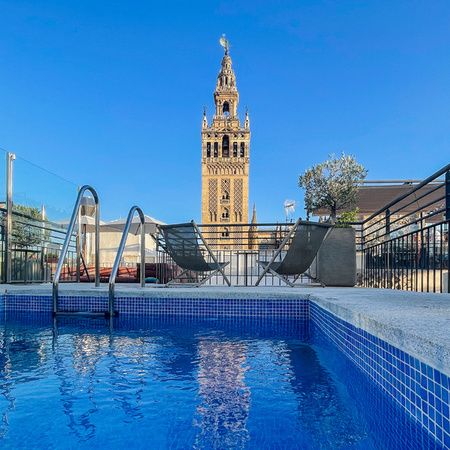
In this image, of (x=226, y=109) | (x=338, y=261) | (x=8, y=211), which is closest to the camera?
(x=338, y=261)

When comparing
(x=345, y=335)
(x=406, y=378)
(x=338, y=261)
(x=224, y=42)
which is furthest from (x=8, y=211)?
(x=224, y=42)

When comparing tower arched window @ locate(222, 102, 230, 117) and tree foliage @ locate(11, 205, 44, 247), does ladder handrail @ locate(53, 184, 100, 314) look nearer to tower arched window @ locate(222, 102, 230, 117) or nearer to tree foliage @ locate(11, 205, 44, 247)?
tree foliage @ locate(11, 205, 44, 247)

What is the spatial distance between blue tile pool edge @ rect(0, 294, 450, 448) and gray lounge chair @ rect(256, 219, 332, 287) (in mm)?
851

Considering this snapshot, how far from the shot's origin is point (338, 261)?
5.36 metres

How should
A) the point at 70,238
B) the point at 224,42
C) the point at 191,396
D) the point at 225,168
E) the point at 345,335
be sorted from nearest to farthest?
1. the point at 191,396
2. the point at 345,335
3. the point at 70,238
4. the point at 225,168
5. the point at 224,42

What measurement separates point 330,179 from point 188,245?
18.5 m

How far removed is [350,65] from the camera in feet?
79.0

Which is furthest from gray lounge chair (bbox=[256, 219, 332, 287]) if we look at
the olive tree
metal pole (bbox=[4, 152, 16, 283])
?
the olive tree

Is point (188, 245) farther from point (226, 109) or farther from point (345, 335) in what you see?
point (226, 109)

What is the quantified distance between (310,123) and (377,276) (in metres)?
28.8

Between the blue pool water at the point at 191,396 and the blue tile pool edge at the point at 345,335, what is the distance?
2.7 inches

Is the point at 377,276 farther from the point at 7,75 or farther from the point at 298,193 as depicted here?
the point at 298,193

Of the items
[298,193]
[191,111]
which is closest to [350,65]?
[298,193]

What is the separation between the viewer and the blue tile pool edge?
1.17m
